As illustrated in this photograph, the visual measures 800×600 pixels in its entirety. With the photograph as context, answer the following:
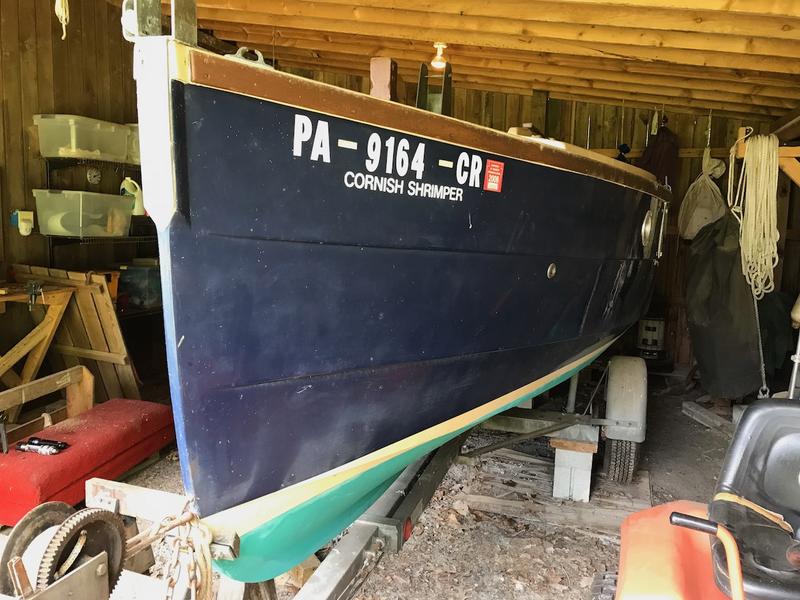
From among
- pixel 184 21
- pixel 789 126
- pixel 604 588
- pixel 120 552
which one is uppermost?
pixel 789 126

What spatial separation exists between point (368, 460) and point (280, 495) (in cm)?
34

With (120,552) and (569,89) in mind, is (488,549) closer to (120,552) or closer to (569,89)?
(120,552)

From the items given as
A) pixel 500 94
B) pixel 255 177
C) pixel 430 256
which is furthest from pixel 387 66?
pixel 500 94

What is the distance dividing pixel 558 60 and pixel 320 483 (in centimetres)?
395

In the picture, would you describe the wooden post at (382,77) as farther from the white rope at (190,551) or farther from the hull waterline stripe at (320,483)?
the white rope at (190,551)

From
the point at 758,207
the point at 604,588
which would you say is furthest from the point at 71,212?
the point at 758,207

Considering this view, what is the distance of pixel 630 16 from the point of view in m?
3.50

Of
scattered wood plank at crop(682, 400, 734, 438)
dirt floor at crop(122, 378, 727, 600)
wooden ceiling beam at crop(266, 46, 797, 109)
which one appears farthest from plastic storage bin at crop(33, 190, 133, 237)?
scattered wood plank at crop(682, 400, 734, 438)

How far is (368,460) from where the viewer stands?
203 centimetres

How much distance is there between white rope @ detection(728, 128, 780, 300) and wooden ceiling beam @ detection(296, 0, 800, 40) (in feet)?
2.93

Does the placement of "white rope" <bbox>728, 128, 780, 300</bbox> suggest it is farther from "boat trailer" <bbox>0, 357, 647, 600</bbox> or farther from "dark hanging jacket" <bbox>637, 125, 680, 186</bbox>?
"boat trailer" <bbox>0, 357, 647, 600</bbox>

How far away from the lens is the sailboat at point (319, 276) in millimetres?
1491

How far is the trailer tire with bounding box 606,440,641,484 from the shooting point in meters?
3.72

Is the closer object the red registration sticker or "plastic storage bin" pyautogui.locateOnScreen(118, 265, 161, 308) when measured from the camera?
the red registration sticker
